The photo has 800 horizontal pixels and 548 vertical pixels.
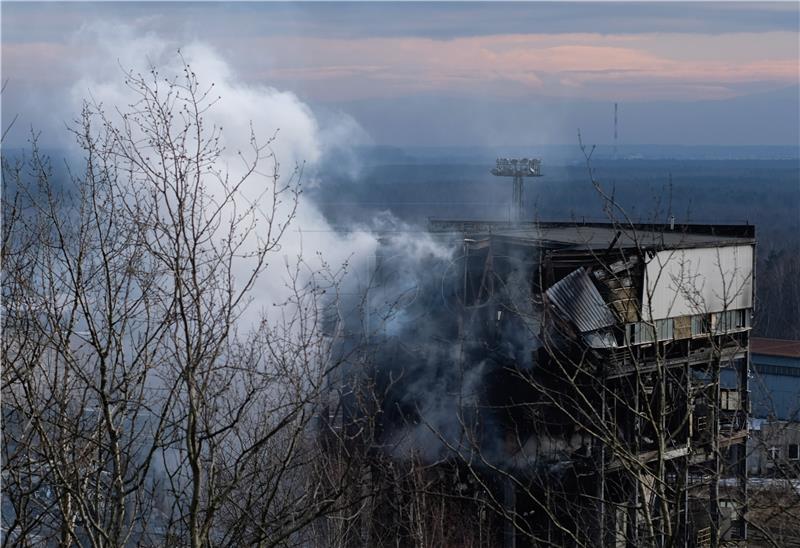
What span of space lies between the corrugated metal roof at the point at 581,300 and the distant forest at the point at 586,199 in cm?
1533

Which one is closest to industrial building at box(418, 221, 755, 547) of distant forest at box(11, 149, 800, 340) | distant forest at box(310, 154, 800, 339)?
distant forest at box(11, 149, 800, 340)

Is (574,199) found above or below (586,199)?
below

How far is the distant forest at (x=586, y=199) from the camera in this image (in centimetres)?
5553

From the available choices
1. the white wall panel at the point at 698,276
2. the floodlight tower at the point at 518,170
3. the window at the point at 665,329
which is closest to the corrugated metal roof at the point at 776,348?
the floodlight tower at the point at 518,170

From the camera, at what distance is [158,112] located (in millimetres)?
5707

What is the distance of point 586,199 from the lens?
106 metres

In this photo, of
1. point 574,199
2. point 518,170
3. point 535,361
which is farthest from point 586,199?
point 535,361

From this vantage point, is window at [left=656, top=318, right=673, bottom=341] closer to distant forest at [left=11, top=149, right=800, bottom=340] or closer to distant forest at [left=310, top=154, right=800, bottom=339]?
distant forest at [left=11, top=149, right=800, bottom=340]

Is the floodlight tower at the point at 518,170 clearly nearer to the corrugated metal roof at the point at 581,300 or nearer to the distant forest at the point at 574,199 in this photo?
the distant forest at the point at 574,199

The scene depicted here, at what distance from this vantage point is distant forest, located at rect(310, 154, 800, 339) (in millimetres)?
55531

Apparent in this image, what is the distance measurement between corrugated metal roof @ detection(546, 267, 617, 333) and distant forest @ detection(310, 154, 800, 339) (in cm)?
1533

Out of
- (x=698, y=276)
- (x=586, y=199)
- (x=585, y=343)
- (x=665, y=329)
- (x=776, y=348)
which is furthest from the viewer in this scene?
(x=586, y=199)

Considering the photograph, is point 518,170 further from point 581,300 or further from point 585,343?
point 585,343

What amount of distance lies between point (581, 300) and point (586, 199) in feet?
298
